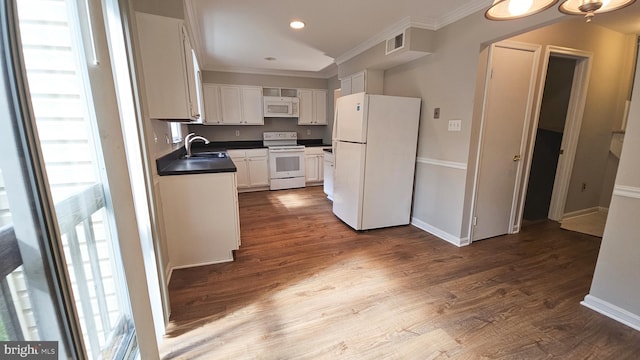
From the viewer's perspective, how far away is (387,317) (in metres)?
1.73

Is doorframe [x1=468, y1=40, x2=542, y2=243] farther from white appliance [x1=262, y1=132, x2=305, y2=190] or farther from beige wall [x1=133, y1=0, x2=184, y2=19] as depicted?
white appliance [x1=262, y1=132, x2=305, y2=190]

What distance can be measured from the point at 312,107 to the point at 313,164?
135 cm

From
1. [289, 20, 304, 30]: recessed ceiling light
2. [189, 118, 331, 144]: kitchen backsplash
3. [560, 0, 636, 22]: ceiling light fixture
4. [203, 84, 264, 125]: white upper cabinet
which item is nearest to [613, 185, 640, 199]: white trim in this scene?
[560, 0, 636, 22]: ceiling light fixture

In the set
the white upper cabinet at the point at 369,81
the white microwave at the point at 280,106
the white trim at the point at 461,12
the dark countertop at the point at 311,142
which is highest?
the white trim at the point at 461,12

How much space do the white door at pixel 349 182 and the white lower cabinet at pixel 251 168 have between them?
6.77ft

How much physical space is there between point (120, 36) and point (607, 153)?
218 inches

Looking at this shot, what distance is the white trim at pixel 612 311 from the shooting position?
1.65m

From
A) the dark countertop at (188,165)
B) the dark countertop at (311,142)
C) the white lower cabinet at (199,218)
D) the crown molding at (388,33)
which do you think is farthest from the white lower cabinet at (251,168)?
the white lower cabinet at (199,218)

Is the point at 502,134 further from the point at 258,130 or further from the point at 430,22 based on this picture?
the point at 258,130

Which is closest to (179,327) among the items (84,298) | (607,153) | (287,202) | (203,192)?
(84,298)

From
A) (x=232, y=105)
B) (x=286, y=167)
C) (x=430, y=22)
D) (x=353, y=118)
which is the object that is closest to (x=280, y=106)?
(x=232, y=105)

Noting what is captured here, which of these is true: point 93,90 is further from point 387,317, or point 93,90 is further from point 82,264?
point 387,317

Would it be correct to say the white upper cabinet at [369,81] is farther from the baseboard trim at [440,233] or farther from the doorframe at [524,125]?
the baseboard trim at [440,233]

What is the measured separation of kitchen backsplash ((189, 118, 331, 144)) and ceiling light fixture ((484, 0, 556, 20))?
15.8 feet
